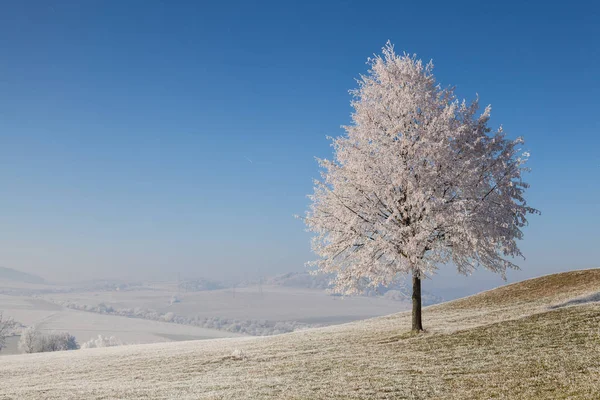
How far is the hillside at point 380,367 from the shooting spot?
1652cm

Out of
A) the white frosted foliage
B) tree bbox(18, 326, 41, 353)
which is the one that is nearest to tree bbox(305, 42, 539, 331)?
the white frosted foliage

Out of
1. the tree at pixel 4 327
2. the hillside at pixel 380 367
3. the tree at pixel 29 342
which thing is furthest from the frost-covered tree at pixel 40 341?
the hillside at pixel 380 367

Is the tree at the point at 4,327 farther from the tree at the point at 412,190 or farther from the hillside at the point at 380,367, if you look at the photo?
the tree at the point at 412,190

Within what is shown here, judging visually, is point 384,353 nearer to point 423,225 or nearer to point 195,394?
point 423,225

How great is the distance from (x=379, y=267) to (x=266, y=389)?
10.5 m

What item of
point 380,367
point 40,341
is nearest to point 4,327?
point 40,341

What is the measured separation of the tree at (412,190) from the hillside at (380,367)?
3754mm

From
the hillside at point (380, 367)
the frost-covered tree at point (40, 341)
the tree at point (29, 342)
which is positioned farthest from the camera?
the frost-covered tree at point (40, 341)

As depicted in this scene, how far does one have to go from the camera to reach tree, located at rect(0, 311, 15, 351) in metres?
92.4

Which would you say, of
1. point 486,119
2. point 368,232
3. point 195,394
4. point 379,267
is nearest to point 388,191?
point 368,232

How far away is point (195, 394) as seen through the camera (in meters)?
18.6

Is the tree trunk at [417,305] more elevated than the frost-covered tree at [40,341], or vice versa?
the tree trunk at [417,305]

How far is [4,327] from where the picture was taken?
9325 cm

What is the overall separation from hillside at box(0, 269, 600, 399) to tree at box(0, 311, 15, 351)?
68567 mm
